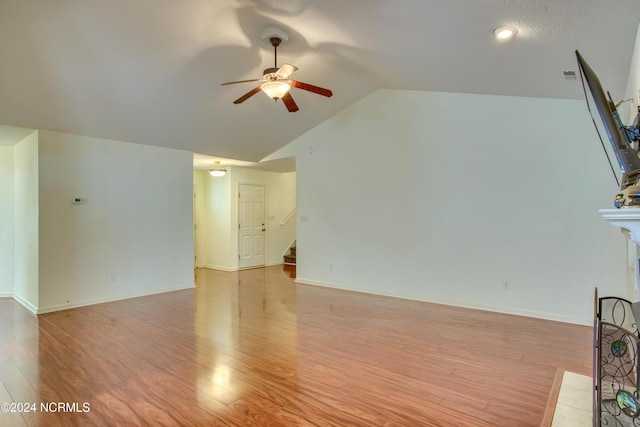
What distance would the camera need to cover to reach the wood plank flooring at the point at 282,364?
7.57 ft

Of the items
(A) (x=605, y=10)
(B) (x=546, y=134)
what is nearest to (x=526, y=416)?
(A) (x=605, y=10)

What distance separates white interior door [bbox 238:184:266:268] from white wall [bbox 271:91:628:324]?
224cm

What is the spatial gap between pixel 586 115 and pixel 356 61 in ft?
8.92

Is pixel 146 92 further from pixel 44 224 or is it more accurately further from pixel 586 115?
pixel 586 115

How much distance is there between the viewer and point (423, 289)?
5.21m

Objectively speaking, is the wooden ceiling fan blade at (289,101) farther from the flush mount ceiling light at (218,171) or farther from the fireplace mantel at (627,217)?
the flush mount ceiling light at (218,171)

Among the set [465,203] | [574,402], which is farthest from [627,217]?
[465,203]

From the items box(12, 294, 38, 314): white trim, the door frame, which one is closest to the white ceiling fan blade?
box(12, 294, 38, 314): white trim

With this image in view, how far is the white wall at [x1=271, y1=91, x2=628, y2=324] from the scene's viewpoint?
161 inches

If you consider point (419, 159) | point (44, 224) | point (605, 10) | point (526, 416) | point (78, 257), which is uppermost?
point (605, 10)

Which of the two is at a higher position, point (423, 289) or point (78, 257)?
point (78, 257)

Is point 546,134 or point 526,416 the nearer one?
point 526,416

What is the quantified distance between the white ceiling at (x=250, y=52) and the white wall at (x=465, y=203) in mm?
414

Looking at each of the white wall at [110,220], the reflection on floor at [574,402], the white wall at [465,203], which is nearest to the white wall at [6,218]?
the white wall at [110,220]
